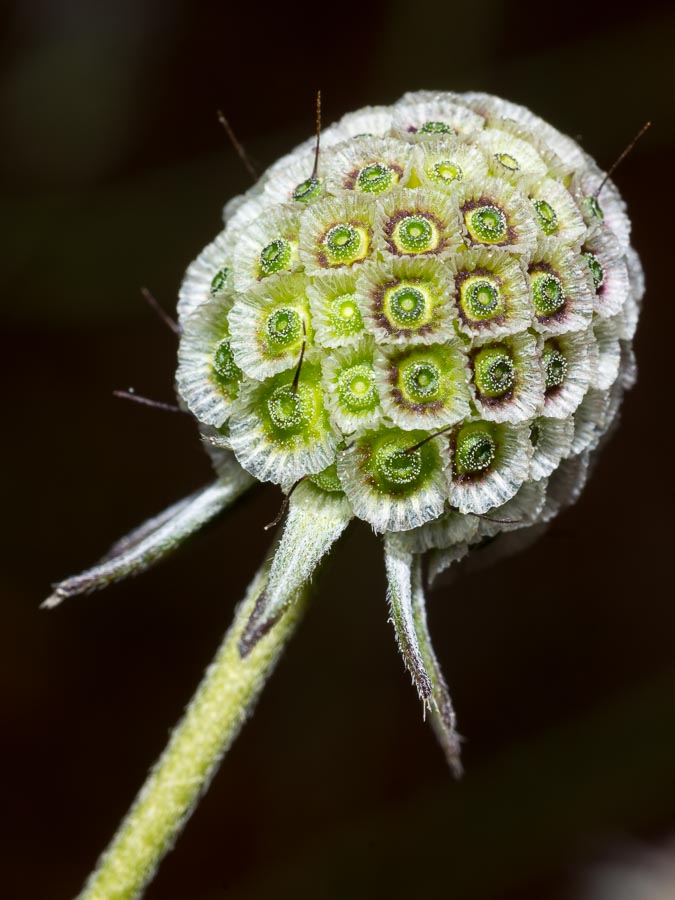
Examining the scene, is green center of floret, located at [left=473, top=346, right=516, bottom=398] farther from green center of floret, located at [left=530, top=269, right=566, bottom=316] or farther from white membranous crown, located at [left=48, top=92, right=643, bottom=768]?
green center of floret, located at [left=530, top=269, right=566, bottom=316]

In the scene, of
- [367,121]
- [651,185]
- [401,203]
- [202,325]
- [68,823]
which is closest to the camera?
[401,203]

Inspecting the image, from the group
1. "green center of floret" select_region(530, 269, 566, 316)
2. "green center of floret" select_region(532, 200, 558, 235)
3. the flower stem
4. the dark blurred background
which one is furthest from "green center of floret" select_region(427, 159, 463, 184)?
the dark blurred background

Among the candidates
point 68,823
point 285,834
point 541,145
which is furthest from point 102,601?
point 541,145

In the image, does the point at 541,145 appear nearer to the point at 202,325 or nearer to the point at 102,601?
the point at 202,325

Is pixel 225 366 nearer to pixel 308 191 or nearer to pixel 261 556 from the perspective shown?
pixel 308 191

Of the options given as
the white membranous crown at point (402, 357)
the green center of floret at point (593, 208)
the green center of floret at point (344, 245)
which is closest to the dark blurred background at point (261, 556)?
the white membranous crown at point (402, 357)

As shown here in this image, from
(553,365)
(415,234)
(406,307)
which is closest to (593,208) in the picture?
(553,365)

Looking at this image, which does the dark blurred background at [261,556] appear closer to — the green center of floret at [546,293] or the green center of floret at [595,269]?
the green center of floret at [595,269]
